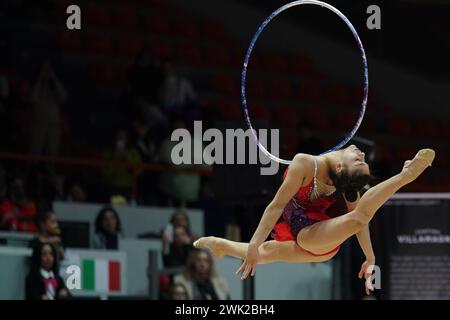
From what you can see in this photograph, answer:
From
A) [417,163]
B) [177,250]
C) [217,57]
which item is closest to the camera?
[417,163]

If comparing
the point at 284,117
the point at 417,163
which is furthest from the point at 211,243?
the point at 284,117

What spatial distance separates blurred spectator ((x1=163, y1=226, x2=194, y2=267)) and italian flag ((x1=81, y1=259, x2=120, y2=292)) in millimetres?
500

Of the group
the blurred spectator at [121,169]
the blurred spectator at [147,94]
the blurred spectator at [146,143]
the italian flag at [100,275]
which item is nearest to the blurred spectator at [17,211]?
the italian flag at [100,275]

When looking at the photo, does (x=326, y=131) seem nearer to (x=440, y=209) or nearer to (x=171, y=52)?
(x=171, y=52)

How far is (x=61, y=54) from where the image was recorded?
52.1 feet

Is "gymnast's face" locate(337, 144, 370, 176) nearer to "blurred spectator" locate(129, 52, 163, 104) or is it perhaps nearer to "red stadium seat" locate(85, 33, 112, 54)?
"blurred spectator" locate(129, 52, 163, 104)

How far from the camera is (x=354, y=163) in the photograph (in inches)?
349

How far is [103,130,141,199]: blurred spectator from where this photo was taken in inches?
558

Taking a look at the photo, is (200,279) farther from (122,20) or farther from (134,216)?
(122,20)

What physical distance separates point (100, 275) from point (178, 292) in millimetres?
783

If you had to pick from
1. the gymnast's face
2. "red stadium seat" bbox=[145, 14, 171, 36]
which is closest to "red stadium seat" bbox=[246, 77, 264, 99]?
"red stadium seat" bbox=[145, 14, 171, 36]
